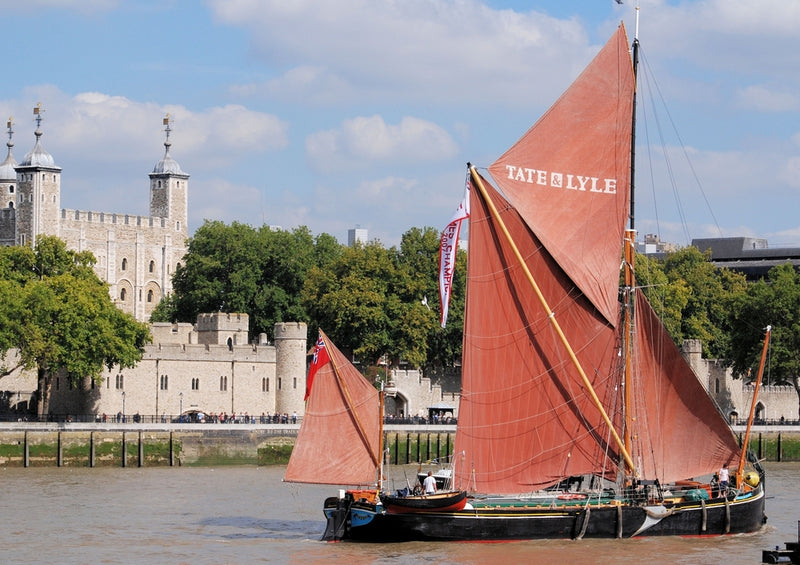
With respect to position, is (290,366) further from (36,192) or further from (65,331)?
(36,192)

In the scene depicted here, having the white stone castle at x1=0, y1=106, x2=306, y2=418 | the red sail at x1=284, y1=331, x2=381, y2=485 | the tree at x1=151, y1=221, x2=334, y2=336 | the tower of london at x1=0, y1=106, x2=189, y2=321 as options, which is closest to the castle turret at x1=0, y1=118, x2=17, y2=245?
the tower of london at x1=0, y1=106, x2=189, y2=321

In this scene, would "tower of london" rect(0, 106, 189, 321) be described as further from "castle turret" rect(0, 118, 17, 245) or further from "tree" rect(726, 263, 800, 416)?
"tree" rect(726, 263, 800, 416)

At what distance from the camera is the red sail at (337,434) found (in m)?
44.2

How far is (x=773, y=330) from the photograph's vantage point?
9031 centimetres

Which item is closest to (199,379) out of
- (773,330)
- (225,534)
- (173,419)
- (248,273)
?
(173,419)

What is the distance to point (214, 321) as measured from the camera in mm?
84938

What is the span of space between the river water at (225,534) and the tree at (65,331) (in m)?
11.6

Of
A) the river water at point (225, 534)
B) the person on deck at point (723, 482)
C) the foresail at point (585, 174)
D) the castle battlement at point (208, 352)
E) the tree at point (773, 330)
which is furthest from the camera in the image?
the tree at point (773, 330)

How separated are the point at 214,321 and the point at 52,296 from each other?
43.8 ft

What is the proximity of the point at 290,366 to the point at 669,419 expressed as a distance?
1608 inches

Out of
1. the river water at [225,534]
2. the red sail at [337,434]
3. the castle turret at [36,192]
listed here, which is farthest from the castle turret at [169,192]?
the red sail at [337,434]

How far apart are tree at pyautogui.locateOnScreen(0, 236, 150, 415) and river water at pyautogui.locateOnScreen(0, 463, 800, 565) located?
1163 centimetres

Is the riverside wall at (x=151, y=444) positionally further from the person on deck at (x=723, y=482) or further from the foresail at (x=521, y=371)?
the foresail at (x=521, y=371)

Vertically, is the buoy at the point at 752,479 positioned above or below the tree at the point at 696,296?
below
